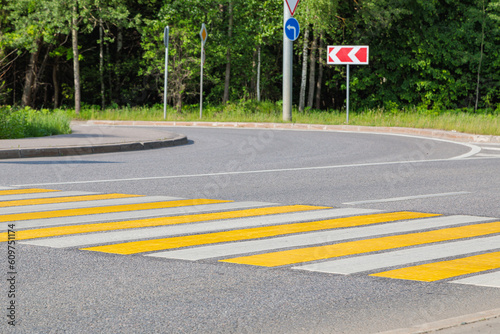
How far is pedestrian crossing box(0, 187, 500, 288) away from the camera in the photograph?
5340mm

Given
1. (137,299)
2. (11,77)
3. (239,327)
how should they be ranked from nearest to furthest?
(239,327) < (137,299) < (11,77)

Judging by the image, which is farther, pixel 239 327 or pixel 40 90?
pixel 40 90

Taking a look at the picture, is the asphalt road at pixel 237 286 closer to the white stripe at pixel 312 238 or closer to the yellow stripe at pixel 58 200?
the white stripe at pixel 312 238

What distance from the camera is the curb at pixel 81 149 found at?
13.7 meters

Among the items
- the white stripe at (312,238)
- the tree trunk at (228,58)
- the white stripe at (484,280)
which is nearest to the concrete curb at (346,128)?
the tree trunk at (228,58)

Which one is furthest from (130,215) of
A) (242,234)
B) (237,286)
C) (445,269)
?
(445,269)

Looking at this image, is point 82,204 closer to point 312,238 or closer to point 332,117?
point 312,238

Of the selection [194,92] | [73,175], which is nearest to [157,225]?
[73,175]

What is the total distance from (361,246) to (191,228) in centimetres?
167

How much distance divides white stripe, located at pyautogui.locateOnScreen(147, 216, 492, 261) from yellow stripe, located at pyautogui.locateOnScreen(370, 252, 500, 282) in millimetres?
1068

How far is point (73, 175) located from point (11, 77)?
31396 millimetres

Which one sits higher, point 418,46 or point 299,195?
point 418,46

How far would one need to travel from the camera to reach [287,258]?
5527 millimetres

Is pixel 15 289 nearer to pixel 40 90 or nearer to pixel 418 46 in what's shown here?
pixel 418 46
